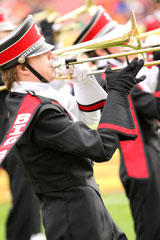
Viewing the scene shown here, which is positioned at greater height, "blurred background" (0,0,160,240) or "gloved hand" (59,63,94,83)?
"gloved hand" (59,63,94,83)

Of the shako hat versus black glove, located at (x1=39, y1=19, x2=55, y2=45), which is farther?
black glove, located at (x1=39, y1=19, x2=55, y2=45)

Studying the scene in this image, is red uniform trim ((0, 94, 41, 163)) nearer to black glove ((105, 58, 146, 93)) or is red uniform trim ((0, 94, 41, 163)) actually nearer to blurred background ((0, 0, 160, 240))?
black glove ((105, 58, 146, 93))

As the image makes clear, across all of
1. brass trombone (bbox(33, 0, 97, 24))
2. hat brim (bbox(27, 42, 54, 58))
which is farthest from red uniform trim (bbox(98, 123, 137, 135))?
brass trombone (bbox(33, 0, 97, 24))

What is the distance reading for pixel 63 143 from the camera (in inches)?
111

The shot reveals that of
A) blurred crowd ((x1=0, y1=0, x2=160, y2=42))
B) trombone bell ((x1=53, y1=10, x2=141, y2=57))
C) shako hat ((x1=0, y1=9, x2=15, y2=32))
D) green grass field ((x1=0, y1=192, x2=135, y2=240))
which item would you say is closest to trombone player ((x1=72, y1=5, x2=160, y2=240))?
shako hat ((x1=0, y1=9, x2=15, y2=32))

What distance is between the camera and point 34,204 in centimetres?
547

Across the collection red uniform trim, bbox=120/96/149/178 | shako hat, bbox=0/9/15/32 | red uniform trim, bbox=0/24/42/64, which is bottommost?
red uniform trim, bbox=120/96/149/178

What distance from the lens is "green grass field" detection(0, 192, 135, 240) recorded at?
6.18 m

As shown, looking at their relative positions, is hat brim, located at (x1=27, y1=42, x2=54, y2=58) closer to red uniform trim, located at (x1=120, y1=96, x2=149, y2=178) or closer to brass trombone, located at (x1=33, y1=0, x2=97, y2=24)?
red uniform trim, located at (x1=120, y1=96, x2=149, y2=178)

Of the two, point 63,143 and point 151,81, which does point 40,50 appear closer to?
point 63,143

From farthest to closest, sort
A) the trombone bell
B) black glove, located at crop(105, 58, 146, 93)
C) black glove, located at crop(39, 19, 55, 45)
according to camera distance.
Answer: black glove, located at crop(39, 19, 55, 45) < the trombone bell < black glove, located at crop(105, 58, 146, 93)

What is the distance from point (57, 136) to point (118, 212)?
14.6 feet

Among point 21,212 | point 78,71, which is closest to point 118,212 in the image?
point 21,212

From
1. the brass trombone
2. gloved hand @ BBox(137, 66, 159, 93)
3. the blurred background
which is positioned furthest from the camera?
the blurred background
